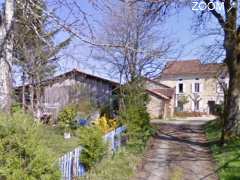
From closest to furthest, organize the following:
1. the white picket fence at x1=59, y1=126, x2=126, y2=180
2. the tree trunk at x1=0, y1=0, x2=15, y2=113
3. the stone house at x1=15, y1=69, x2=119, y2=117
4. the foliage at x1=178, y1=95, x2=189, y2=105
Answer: the tree trunk at x1=0, y1=0, x2=15, y2=113
the white picket fence at x1=59, y1=126, x2=126, y2=180
the stone house at x1=15, y1=69, x2=119, y2=117
the foliage at x1=178, y1=95, x2=189, y2=105

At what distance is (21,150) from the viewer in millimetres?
5227

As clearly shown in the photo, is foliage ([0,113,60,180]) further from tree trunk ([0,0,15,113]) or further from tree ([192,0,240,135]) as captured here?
tree ([192,0,240,135])

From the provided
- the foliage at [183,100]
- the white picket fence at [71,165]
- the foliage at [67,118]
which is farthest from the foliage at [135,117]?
the foliage at [183,100]

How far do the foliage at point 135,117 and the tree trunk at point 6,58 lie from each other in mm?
8903

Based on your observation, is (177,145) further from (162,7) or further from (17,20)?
(17,20)

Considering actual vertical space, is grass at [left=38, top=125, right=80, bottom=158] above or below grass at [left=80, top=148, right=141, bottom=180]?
above

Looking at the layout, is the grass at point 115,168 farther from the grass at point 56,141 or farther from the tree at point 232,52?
the tree at point 232,52

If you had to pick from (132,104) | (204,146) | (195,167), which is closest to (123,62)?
(132,104)

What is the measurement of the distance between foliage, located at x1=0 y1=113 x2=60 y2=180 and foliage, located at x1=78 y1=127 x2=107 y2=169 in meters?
4.30

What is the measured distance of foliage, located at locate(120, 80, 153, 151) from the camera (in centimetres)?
1494

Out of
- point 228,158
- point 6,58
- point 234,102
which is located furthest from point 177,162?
point 6,58

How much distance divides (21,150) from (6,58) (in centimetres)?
179

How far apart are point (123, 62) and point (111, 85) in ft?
15.7

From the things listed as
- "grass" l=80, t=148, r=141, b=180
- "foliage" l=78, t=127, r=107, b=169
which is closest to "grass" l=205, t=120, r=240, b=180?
"grass" l=80, t=148, r=141, b=180
